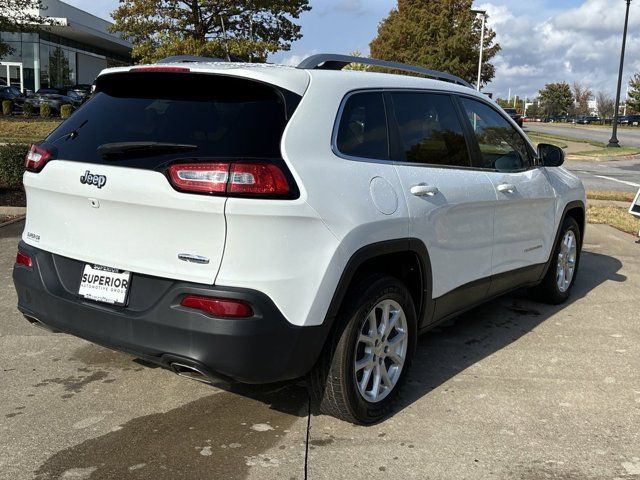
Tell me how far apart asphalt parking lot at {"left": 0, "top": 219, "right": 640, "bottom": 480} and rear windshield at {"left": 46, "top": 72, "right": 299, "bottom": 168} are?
139 cm

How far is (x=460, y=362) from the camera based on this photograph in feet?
14.7

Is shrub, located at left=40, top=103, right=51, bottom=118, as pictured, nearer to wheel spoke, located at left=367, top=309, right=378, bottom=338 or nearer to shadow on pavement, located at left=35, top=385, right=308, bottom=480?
shadow on pavement, located at left=35, top=385, right=308, bottom=480

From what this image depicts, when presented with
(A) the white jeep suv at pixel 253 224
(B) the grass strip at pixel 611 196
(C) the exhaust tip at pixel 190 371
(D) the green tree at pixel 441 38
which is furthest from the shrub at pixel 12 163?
(D) the green tree at pixel 441 38

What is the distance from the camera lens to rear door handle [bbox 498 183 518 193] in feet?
Answer: 14.8

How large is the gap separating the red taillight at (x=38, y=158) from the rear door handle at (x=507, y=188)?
2857 millimetres

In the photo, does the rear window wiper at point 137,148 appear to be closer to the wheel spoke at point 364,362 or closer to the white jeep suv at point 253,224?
the white jeep suv at point 253,224

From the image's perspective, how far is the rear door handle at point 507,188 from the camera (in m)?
4.53

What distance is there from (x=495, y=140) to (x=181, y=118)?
8.59 feet

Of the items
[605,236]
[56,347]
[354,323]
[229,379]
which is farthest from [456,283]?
[605,236]

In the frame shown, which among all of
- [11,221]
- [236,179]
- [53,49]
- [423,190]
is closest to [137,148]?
[236,179]

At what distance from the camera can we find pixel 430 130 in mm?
4047

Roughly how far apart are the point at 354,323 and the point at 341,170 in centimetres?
76

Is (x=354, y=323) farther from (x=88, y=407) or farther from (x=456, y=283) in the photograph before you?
(x=88, y=407)

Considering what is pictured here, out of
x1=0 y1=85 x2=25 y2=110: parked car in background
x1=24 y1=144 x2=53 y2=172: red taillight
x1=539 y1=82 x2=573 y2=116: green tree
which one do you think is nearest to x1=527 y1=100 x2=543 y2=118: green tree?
x1=539 y1=82 x2=573 y2=116: green tree
